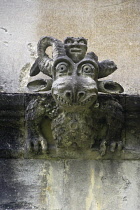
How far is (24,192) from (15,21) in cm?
191

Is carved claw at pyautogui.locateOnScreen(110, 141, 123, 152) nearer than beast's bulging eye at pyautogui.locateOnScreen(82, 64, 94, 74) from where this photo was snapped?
No

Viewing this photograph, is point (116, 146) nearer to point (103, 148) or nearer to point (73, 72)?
point (103, 148)

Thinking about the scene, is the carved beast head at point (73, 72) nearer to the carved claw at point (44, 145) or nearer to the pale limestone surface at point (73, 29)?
the carved claw at point (44, 145)

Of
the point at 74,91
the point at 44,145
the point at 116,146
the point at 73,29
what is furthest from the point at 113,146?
the point at 73,29

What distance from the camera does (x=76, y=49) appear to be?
14.4ft

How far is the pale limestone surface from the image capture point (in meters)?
5.23

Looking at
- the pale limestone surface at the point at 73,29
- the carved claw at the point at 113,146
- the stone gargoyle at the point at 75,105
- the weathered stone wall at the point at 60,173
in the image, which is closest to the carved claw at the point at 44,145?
the stone gargoyle at the point at 75,105

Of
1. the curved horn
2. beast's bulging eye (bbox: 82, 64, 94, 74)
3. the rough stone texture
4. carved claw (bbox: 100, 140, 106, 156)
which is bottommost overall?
the rough stone texture

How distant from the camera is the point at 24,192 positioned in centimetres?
437

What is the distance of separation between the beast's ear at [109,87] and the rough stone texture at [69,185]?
587 millimetres

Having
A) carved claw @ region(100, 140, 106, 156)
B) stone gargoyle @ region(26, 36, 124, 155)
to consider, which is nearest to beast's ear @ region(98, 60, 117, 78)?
stone gargoyle @ region(26, 36, 124, 155)

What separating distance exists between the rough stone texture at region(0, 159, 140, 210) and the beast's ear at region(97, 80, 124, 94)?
587 millimetres

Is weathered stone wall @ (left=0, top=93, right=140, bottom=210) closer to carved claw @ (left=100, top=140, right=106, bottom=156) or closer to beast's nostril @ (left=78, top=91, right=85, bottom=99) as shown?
carved claw @ (left=100, top=140, right=106, bottom=156)

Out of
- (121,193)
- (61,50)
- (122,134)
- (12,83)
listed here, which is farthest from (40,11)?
(121,193)
